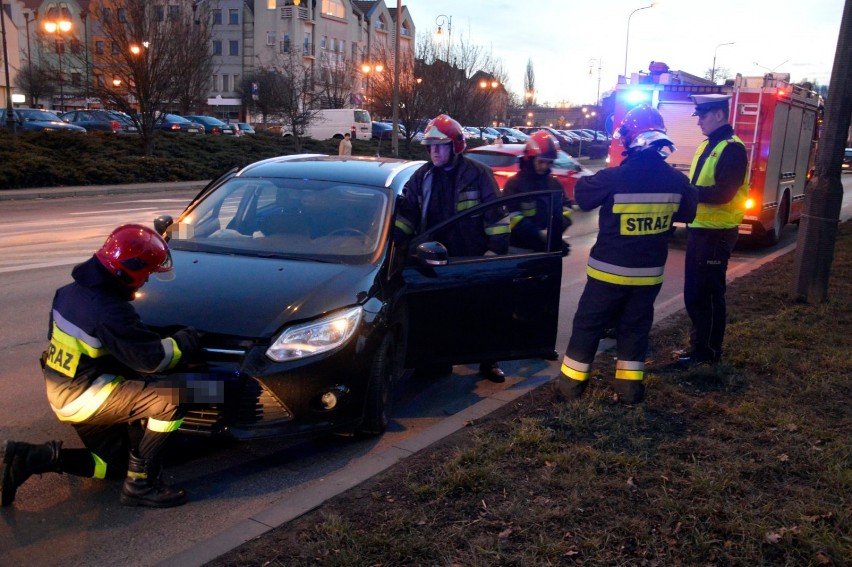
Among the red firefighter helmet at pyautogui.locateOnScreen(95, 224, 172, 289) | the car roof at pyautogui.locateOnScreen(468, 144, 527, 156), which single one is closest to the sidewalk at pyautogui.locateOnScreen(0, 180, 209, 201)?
the car roof at pyautogui.locateOnScreen(468, 144, 527, 156)

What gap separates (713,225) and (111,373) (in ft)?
14.8

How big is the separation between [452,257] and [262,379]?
1.93 meters

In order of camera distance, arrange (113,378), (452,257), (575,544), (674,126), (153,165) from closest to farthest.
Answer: (575,544) → (113,378) → (452,257) → (674,126) → (153,165)

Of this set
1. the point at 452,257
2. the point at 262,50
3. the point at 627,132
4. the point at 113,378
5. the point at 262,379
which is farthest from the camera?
the point at 262,50

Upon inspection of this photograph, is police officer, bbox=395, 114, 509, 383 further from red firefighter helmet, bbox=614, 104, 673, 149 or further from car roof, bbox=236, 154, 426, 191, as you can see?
red firefighter helmet, bbox=614, 104, 673, 149

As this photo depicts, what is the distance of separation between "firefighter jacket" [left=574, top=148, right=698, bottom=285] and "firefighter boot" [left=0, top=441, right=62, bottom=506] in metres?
3.32

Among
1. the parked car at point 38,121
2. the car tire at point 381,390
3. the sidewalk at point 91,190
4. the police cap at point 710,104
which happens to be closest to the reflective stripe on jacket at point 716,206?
the police cap at point 710,104

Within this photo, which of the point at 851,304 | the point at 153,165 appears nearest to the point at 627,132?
the point at 851,304

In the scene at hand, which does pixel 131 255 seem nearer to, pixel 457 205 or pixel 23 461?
pixel 23 461

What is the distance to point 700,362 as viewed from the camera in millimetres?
6379

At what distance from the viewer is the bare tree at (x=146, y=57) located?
1079 inches

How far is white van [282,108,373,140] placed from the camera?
4584 cm

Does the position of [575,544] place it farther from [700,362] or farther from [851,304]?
[851,304]

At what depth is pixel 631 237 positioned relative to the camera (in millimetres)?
5203
